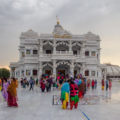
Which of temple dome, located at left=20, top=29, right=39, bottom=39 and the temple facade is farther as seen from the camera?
temple dome, located at left=20, top=29, right=39, bottom=39

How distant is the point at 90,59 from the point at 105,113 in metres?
33.9

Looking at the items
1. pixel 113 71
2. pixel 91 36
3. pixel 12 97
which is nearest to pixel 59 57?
→ pixel 91 36

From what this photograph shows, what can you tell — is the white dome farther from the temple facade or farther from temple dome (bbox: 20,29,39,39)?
temple dome (bbox: 20,29,39,39)

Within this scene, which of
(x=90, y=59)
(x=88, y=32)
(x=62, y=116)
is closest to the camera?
(x=62, y=116)

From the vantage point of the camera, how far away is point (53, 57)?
120ft

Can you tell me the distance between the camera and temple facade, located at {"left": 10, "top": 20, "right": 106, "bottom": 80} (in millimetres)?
37062

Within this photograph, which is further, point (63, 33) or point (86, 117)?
point (63, 33)

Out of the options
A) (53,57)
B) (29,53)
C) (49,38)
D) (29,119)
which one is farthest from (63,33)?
(29,119)

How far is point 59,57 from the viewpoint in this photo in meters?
36.5

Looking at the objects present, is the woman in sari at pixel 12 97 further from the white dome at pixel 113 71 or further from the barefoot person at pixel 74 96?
the white dome at pixel 113 71

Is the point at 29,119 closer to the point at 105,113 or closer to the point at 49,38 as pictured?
the point at 105,113

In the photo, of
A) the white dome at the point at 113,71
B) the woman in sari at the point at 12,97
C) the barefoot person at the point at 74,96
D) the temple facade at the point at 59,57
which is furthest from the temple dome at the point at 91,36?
the woman in sari at the point at 12,97

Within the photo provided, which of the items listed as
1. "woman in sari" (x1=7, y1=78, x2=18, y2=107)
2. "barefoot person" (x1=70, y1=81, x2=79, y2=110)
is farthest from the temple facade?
"barefoot person" (x1=70, y1=81, x2=79, y2=110)

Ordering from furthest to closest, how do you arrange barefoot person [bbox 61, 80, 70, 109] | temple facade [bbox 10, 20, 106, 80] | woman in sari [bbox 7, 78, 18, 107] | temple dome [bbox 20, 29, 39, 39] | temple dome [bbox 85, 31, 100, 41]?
temple dome [bbox 85, 31, 100, 41] < temple dome [bbox 20, 29, 39, 39] < temple facade [bbox 10, 20, 106, 80] < woman in sari [bbox 7, 78, 18, 107] < barefoot person [bbox 61, 80, 70, 109]
